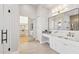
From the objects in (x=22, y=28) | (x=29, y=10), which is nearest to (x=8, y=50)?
(x=29, y=10)

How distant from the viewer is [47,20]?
7742 millimetres

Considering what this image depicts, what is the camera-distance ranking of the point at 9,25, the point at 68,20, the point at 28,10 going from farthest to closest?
1. the point at 28,10
2. the point at 68,20
3. the point at 9,25

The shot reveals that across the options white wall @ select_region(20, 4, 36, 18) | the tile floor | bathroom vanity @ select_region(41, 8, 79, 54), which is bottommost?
the tile floor

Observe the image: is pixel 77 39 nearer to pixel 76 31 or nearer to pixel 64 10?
pixel 76 31

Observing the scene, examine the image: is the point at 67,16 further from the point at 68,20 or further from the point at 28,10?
the point at 28,10

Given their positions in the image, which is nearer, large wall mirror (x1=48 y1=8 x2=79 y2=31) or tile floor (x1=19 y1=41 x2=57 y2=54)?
large wall mirror (x1=48 y1=8 x2=79 y2=31)

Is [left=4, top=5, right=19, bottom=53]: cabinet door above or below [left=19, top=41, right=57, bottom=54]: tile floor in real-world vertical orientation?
above

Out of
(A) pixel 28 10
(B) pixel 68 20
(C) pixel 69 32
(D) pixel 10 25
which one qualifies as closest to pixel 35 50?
(C) pixel 69 32

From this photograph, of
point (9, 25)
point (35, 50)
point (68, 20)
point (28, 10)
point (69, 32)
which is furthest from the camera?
point (28, 10)

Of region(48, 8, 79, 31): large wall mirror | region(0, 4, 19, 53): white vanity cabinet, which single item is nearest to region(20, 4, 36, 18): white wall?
region(48, 8, 79, 31): large wall mirror

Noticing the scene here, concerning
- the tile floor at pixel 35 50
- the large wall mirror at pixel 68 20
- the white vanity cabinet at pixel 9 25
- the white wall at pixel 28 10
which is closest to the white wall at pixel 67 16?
the large wall mirror at pixel 68 20

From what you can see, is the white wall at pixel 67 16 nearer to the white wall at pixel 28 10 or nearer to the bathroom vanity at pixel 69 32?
the bathroom vanity at pixel 69 32

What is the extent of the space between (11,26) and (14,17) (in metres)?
0.35

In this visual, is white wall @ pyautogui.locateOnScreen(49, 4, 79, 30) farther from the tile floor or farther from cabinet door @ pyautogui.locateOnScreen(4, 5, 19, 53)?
cabinet door @ pyautogui.locateOnScreen(4, 5, 19, 53)
